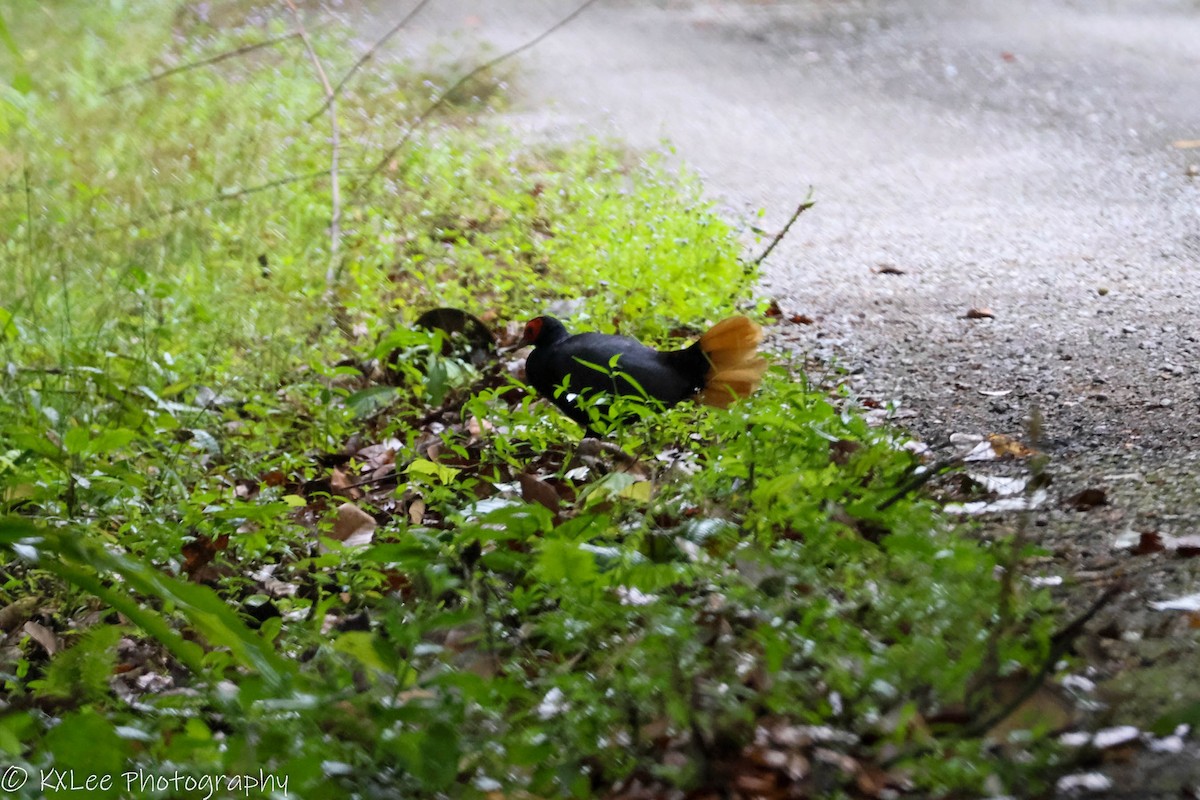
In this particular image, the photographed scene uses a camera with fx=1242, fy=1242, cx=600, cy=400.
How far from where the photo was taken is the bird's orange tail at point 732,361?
2695 mm

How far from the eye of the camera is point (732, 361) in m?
2.72

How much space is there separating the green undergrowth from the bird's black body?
0.10 meters

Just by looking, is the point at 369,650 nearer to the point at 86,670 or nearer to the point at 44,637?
the point at 86,670

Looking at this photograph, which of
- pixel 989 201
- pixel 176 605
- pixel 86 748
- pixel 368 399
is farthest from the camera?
pixel 989 201

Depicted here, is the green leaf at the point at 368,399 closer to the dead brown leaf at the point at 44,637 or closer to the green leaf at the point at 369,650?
the dead brown leaf at the point at 44,637

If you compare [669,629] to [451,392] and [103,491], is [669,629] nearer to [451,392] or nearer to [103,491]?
[103,491]

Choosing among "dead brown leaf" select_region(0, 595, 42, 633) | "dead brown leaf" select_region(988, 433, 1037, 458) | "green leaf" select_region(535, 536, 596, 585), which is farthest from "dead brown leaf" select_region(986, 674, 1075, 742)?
"dead brown leaf" select_region(0, 595, 42, 633)

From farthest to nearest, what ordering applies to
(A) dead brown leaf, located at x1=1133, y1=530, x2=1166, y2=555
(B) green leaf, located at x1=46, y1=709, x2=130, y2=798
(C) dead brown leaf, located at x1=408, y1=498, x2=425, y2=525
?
(C) dead brown leaf, located at x1=408, y1=498, x2=425, y2=525, (A) dead brown leaf, located at x1=1133, y1=530, x2=1166, y2=555, (B) green leaf, located at x1=46, y1=709, x2=130, y2=798

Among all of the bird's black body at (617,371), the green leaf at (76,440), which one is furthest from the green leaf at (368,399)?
the green leaf at (76,440)

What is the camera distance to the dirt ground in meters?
2.13

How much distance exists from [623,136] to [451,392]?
337 centimetres

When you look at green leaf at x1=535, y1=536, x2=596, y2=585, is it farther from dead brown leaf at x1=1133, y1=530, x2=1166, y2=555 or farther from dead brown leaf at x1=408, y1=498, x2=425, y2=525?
dead brown leaf at x1=408, y1=498, x2=425, y2=525

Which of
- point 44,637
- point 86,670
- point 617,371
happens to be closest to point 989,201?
point 617,371

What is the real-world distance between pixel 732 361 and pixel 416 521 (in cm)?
77
